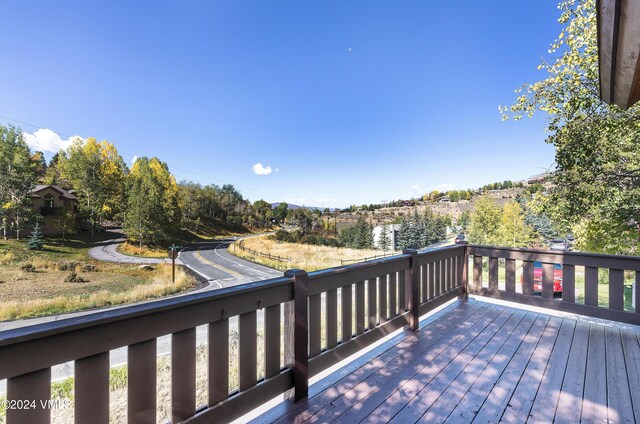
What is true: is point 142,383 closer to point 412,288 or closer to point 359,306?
point 359,306

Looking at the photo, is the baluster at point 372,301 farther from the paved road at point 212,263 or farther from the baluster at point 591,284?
the paved road at point 212,263

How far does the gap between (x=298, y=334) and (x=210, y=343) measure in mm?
516

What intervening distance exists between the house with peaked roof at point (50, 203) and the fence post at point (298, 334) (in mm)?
13222

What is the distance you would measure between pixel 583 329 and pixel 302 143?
2116 cm

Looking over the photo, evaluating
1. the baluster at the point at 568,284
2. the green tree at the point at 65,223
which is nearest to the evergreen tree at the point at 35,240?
the green tree at the point at 65,223

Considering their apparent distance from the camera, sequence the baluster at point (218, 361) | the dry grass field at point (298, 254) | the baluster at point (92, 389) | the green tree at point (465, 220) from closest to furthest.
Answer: the baluster at point (92, 389) < the baluster at point (218, 361) < the dry grass field at point (298, 254) < the green tree at point (465, 220)

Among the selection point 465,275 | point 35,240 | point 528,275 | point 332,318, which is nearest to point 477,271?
point 465,275

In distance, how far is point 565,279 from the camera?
2.75 m

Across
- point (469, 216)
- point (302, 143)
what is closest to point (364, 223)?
point (469, 216)

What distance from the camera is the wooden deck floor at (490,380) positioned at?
1.45m

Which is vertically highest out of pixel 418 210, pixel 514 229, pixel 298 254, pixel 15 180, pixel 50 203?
pixel 15 180

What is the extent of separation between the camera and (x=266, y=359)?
148 cm

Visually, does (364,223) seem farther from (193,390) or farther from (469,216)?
(193,390)

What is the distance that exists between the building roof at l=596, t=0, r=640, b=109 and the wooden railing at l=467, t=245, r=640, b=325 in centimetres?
156
